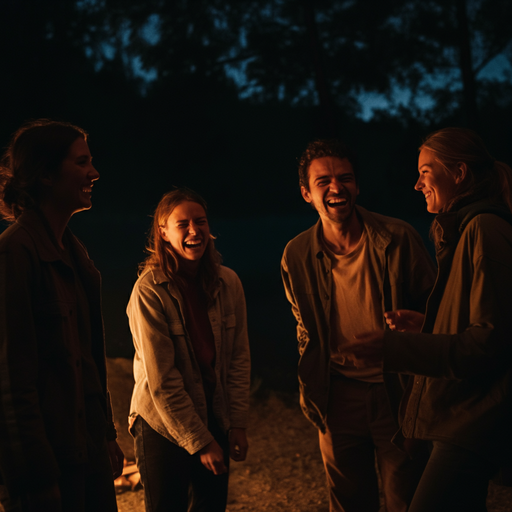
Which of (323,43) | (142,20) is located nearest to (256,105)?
(323,43)

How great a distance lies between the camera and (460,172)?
79.3 inches

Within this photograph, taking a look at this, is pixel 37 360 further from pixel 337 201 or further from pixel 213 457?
pixel 337 201

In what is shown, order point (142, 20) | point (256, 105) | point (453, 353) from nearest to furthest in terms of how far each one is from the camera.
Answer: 1. point (453, 353)
2. point (142, 20)
3. point (256, 105)

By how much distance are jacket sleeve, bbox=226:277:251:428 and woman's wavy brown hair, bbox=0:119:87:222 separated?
4.01 ft

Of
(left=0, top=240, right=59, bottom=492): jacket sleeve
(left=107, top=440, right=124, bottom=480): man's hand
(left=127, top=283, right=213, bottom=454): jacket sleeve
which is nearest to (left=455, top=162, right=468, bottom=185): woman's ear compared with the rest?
(left=127, top=283, right=213, bottom=454): jacket sleeve

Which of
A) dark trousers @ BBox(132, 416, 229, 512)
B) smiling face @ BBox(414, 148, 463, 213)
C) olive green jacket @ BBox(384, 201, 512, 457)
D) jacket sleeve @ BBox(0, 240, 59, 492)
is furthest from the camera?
dark trousers @ BBox(132, 416, 229, 512)

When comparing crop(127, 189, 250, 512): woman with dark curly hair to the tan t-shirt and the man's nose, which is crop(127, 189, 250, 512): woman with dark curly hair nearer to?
the tan t-shirt

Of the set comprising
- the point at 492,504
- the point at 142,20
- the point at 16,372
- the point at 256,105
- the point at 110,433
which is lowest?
the point at 492,504

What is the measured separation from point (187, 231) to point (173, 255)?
0.15 m

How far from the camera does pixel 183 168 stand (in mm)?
7820

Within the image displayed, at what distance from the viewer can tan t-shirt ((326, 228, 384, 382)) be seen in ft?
8.73

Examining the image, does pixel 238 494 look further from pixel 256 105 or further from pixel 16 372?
pixel 256 105

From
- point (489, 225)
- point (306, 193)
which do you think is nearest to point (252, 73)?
point (306, 193)

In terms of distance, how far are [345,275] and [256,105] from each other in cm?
549
